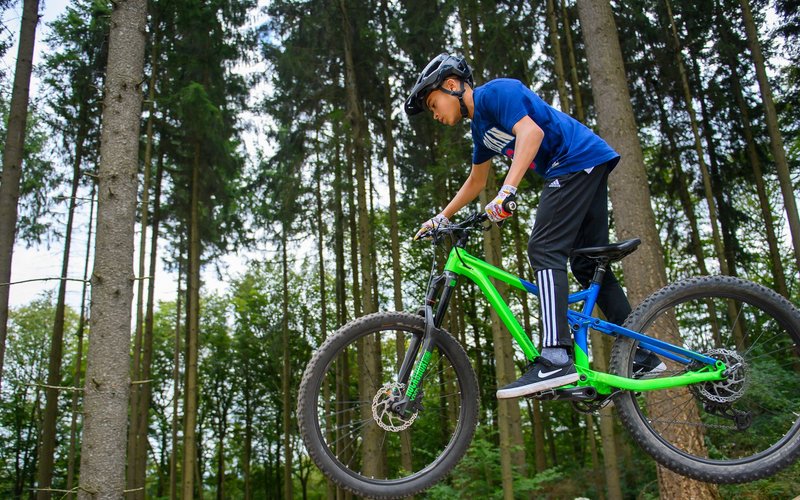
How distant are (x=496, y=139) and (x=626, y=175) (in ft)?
11.9

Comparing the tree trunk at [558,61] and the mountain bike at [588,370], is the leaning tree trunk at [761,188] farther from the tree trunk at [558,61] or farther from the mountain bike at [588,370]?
the mountain bike at [588,370]

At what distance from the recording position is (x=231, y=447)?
28.8 m

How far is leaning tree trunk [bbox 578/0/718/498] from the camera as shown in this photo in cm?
614

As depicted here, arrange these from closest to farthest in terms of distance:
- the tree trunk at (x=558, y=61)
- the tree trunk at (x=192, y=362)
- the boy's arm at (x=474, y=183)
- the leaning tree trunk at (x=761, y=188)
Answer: the boy's arm at (x=474, y=183) → the tree trunk at (x=558, y=61) → the tree trunk at (x=192, y=362) → the leaning tree trunk at (x=761, y=188)

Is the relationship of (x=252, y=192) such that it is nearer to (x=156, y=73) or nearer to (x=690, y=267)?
(x=156, y=73)

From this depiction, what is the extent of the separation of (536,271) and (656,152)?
50.2 ft

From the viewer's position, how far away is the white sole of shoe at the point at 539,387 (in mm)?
2838

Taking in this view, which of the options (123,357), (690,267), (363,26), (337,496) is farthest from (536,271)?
(337,496)

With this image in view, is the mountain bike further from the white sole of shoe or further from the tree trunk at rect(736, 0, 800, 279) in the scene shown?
the tree trunk at rect(736, 0, 800, 279)

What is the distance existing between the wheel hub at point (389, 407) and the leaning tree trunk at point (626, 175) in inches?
160

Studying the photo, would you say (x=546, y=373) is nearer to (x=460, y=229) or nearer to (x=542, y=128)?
(x=460, y=229)

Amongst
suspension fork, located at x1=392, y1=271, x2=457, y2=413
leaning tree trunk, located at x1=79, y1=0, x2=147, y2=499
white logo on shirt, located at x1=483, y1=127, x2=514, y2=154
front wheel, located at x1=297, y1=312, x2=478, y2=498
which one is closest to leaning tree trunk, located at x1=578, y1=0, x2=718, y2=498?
white logo on shirt, located at x1=483, y1=127, x2=514, y2=154

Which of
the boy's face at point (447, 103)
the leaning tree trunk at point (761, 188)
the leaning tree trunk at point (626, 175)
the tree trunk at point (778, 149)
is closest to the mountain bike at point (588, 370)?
the boy's face at point (447, 103)

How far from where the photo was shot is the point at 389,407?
2957mm
